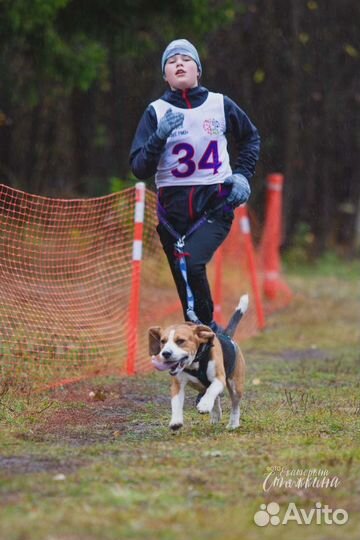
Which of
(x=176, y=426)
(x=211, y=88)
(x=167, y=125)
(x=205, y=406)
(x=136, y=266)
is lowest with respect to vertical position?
(x=176, y=426)

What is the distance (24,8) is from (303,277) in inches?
393

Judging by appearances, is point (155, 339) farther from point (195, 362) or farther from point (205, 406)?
point (205, 406)

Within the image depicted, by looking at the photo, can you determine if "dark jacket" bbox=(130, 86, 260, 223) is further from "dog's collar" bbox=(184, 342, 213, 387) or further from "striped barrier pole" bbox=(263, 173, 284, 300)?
"striped barrier pole" bbox=(263, 173, 284, 300)

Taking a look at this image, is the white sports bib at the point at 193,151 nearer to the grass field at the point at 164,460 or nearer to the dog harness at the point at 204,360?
the dog harness at the point at 204,360

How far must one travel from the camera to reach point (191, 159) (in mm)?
6598

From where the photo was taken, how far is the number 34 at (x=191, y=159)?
6.59 m

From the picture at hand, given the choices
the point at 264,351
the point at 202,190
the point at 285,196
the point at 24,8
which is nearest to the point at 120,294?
the point at 264,351

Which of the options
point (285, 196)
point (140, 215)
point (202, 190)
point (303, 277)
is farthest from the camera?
point (285, 196)

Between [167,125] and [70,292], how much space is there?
369 cm

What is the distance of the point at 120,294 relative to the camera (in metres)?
10.9

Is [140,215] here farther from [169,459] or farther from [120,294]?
[169,459]

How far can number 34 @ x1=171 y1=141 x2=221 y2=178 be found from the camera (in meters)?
6.59

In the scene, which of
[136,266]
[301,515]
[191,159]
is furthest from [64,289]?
[301,515]

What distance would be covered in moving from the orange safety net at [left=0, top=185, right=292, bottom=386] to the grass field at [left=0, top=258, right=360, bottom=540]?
49cm
